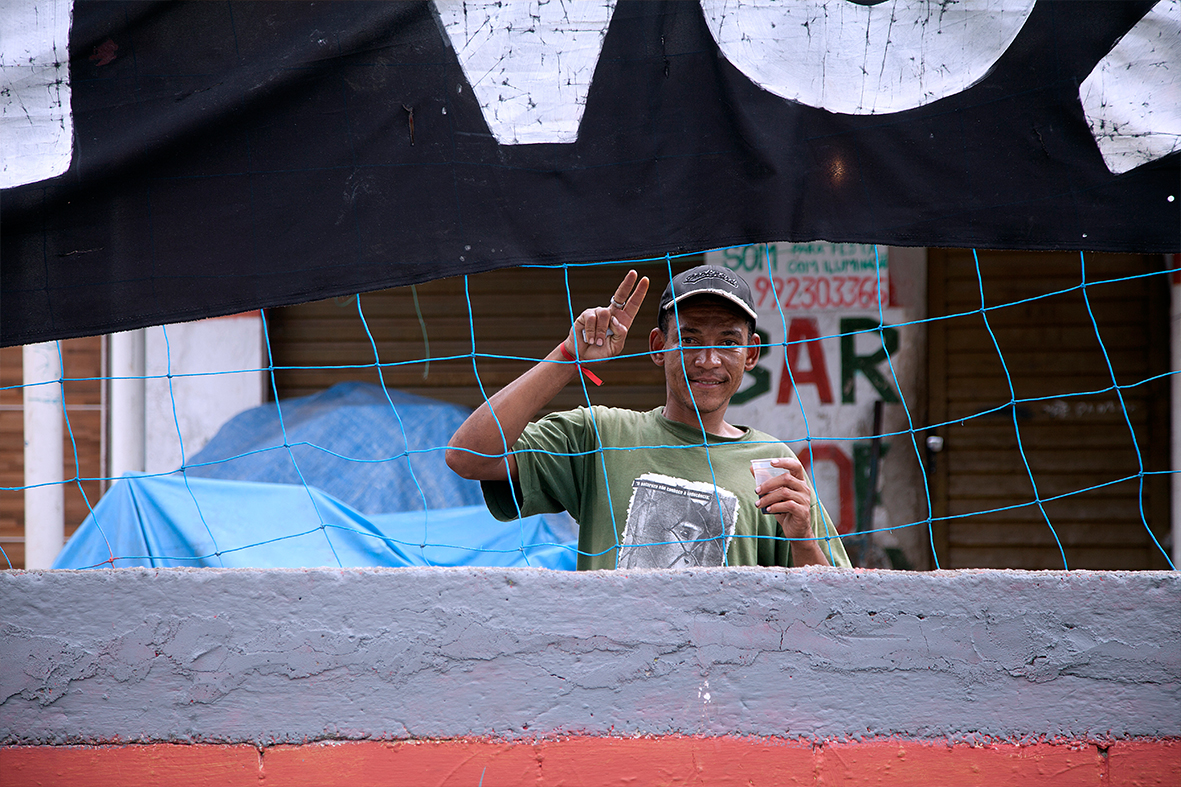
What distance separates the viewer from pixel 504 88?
86.7 inches

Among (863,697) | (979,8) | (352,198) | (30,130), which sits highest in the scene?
(979,8)

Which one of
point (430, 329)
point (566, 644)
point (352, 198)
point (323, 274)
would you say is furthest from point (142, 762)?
point (430, 329)

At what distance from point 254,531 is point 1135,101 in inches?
128

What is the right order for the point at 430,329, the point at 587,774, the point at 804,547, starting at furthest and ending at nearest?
the point at 430,329 → the point at 804,547 → the point at 587,774

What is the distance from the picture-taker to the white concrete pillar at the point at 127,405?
555cm

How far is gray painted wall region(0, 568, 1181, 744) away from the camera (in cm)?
210

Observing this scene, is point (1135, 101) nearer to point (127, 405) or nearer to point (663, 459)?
point (663, 459)

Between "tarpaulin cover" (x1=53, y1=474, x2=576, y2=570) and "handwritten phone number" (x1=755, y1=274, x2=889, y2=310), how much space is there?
104 inches

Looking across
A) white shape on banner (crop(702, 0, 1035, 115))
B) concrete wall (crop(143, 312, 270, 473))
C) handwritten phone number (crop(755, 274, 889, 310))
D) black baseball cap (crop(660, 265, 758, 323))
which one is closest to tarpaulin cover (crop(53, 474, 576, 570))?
black baseball cap (crop(660, 265, 758, 323))

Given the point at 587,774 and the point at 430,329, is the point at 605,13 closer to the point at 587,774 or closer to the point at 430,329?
the point at 587,774

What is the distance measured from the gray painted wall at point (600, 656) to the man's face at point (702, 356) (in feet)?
1.69

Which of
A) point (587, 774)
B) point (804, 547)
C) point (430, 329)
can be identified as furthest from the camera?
point (430, 329)

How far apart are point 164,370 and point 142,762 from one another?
4.31m

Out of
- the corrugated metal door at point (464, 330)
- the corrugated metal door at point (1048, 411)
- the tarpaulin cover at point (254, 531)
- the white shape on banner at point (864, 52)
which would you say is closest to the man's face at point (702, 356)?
the white shape on banner at point (864, 52)
